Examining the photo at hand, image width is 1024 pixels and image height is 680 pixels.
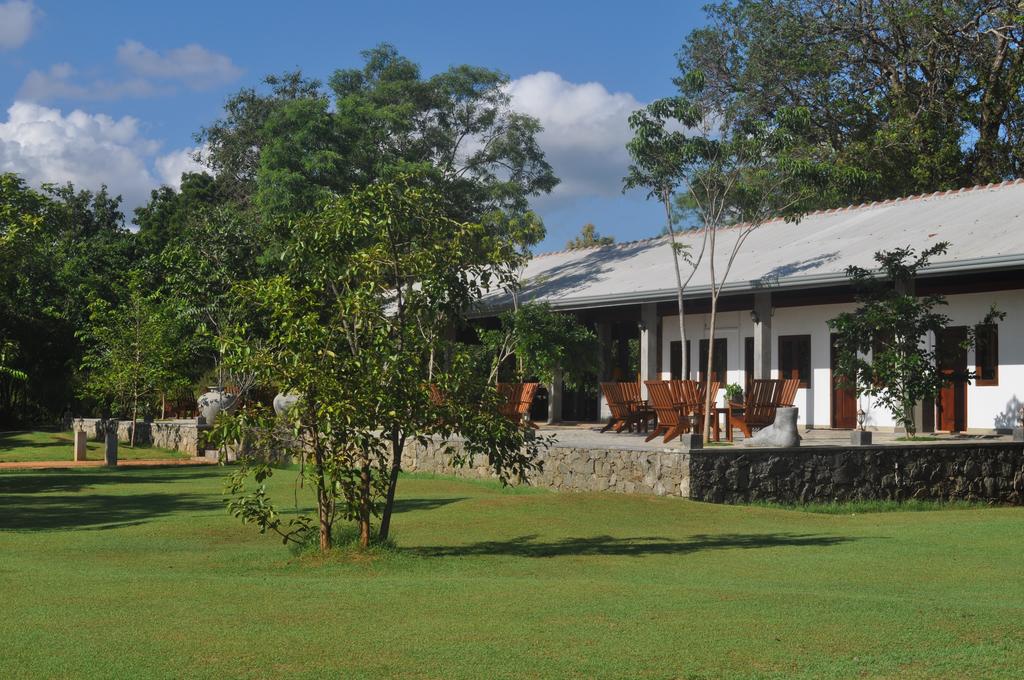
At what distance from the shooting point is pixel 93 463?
883 inches

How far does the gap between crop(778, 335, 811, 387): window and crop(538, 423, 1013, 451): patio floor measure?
1562 millimetres

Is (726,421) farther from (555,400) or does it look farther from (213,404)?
(213,404)

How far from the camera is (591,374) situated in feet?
85.1

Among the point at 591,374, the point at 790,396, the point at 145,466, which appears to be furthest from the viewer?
the point at 591,374

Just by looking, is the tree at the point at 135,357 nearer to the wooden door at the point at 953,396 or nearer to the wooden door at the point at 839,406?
the wooden door at the point at 839,406

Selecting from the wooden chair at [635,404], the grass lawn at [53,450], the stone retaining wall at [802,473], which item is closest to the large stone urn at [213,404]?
the grass lawn at [53,450]

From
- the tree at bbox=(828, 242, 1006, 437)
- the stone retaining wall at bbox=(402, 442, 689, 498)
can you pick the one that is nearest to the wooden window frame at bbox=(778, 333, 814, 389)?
the tree at bbox=(828, 242, 1006, 437)

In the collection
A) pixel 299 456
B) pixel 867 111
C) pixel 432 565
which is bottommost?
pixel 432 565

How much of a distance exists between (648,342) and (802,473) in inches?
341

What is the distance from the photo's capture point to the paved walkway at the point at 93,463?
2134 cm

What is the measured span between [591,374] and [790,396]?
9.00 m

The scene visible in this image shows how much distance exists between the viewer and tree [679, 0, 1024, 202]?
34.2 meters

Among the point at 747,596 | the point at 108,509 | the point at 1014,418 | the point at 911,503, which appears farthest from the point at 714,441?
the point at 747,596

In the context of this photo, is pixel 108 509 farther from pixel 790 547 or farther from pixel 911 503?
pixel 911 503
